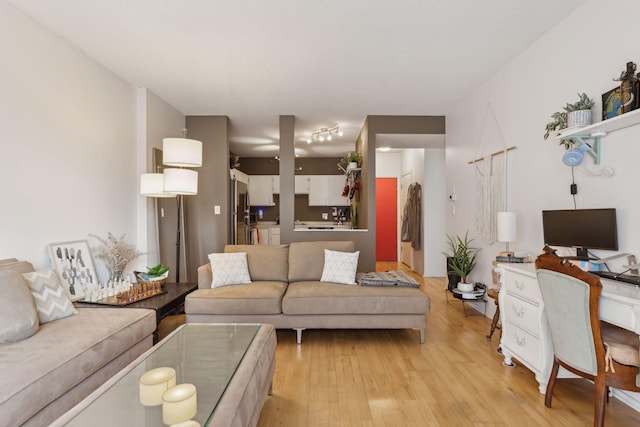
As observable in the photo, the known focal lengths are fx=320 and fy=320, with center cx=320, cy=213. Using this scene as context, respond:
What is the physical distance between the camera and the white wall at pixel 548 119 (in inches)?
82.7

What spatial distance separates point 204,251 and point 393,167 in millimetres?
4976

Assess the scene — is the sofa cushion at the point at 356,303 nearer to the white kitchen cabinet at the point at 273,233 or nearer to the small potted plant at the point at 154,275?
the small potted plant at the point at 154,275

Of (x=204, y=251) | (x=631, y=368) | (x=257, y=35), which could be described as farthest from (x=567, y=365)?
(x=204, y=251)

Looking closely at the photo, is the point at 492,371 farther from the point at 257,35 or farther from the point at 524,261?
the point at 257,35

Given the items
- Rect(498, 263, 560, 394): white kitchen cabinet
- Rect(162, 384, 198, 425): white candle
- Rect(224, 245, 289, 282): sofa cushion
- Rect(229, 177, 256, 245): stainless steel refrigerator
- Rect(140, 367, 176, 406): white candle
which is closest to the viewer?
Rect(162, 384, 198, 425): white candle

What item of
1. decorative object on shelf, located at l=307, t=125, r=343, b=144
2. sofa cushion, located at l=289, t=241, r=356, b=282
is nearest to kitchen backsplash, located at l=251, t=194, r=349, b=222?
decorative object on shelf, located at l=307, t=125, r=343, b=144

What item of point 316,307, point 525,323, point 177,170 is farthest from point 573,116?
point 177,170

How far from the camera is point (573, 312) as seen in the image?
178 cm

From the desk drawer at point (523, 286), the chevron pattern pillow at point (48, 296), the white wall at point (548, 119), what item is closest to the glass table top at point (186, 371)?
the chevron pattern pillow at point (48, 296)

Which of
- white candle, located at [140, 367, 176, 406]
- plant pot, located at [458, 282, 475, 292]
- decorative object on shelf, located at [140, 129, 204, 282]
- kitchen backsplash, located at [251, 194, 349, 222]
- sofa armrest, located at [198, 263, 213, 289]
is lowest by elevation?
plant pot, located at [458, 282, 475, 292]

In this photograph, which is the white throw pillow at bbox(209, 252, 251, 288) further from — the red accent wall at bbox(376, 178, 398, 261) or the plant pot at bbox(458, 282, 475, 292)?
the red accent wall at bbox(376, 178, 398, 261)

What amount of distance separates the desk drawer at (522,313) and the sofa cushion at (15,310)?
3227mm

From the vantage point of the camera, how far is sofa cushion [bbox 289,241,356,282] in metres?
3.70

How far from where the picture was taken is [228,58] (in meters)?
3.21
